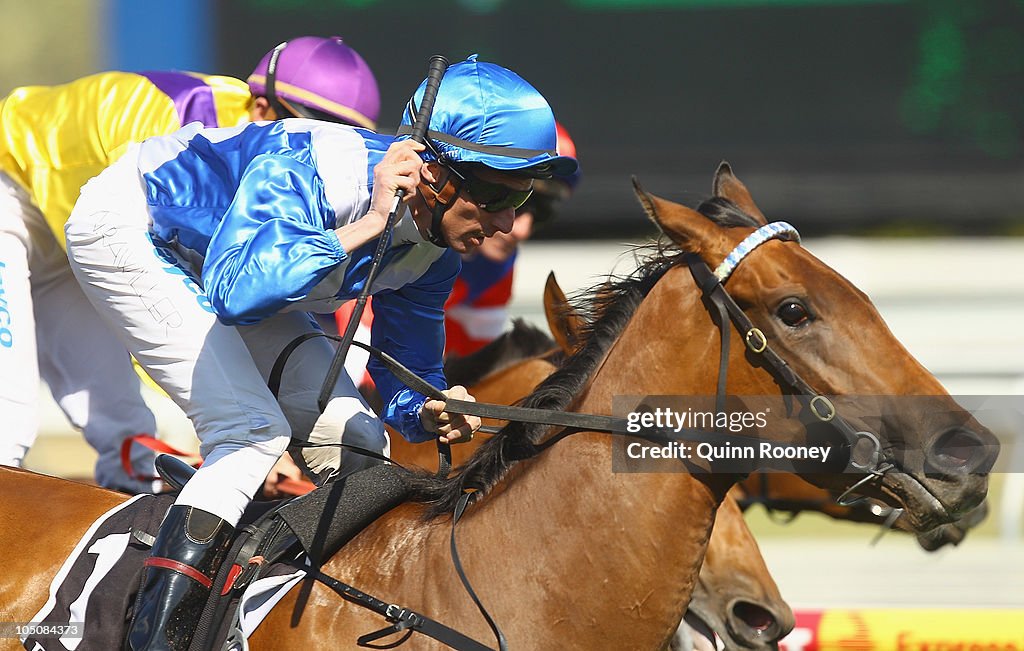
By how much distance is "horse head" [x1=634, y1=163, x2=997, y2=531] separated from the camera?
2061 mm

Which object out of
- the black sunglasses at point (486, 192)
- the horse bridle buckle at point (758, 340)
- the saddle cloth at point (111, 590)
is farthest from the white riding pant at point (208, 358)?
the horse bridle buckle at point (758, 340)

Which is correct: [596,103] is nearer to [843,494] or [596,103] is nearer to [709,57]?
[709,57]

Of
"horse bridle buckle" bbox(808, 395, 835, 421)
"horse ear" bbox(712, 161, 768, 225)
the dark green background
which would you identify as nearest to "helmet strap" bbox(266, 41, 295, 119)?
"horse ear" bbox(712, 161, 768, 225)

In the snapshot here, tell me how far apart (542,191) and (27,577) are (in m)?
2.77

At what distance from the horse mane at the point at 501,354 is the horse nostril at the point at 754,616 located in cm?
125

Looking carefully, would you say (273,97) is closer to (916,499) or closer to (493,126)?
(493,126)

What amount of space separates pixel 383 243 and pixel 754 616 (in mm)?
1338

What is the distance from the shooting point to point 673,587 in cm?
218

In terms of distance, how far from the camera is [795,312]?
211 cm

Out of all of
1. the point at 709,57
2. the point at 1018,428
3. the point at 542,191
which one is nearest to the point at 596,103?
the point at 709,57

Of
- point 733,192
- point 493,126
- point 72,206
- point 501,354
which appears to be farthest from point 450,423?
point 501,354

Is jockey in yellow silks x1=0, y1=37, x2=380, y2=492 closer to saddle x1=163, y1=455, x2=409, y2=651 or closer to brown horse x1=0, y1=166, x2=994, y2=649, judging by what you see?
saddle x1=163, y1=455, x2=409, y2=651

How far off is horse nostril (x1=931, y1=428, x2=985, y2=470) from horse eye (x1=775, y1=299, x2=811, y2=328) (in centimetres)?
28

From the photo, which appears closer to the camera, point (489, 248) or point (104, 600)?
point (104, 600)
